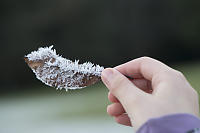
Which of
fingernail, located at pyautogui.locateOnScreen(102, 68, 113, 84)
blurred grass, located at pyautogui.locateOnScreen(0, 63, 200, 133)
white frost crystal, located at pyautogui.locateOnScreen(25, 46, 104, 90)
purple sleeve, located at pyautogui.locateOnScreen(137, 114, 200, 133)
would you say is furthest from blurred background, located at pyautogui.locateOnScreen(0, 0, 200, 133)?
purple sleeve, located at pyautogui.locateOnScreen(137, 114, 200, 133)

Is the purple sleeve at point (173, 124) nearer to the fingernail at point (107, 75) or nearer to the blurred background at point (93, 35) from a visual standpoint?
the fingernail at point (107, 75)

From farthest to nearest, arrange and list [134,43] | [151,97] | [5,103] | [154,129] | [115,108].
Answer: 1. [134,43]
2. [5,103]
3. [115,108]
4. [151,97]
5. [154,129]

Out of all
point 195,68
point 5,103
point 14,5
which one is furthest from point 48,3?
point 195,68

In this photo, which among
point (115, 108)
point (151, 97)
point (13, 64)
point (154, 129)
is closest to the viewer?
point (154, 129)

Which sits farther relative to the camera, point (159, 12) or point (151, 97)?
point (159, 12)

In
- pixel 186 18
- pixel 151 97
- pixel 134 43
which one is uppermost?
pixel 186 18

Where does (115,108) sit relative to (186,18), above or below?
below

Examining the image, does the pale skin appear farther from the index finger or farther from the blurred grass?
the blurred grass

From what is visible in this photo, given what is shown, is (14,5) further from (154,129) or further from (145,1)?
(154,129)
